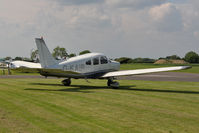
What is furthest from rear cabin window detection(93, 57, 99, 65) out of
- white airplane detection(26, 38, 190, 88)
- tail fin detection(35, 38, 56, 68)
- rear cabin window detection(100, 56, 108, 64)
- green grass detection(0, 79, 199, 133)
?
green grass detection(0, 79, 199, 133)

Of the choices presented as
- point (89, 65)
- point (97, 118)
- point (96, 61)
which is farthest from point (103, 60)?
point (97, 118)

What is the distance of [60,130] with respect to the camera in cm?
734

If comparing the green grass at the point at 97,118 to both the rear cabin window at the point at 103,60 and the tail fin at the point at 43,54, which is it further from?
the rear cabin window at the point at 103,60

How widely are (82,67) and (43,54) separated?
11.7ft

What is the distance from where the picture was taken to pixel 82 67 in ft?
67.6

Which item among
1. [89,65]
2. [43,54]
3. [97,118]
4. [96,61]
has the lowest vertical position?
[97,118]

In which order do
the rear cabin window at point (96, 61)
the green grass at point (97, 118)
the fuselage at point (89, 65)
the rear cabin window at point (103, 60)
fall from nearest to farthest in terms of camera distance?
1. the green grass at point (97, 118)
2. the fuselage at point (89, 65)
3. the rear cabin window at point (96, 61)
4. the rear cabin window at point (103, 60)

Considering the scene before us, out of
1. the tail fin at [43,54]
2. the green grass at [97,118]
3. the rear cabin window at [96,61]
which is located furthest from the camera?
the rear cabin window at [96,61]

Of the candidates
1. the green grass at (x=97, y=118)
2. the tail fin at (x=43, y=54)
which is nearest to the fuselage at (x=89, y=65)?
the tail fin at (x=43, y=54)

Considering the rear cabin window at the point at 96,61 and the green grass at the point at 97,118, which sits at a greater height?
the rear cabin window at the point at 96,61

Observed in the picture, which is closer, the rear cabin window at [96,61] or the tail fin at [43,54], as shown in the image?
the tail fin at [43,54]

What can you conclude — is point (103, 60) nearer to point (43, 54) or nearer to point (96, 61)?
point (96, 61)

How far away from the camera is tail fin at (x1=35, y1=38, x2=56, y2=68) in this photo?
743 inches

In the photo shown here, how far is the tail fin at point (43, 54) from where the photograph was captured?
18.9 m
